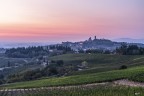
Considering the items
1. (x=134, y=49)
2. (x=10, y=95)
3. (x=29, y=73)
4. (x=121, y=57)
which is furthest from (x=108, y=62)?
(x=10, y=95)

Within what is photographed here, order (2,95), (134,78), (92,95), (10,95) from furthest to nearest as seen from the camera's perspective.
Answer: (134,78), (10,95), (2,95), (92,95)

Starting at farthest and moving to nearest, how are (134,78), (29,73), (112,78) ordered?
(29,73) → (112,78) → (134,78)

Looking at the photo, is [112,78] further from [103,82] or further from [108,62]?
[108,62]

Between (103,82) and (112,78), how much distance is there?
2192mm

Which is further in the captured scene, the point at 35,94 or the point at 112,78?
the point at 112,78

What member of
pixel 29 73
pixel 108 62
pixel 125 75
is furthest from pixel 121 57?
pixel 125 75

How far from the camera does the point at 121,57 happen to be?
115 m

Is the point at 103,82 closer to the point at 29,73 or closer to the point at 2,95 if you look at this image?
the point at 2,95

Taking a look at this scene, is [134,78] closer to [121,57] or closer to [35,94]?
[35,94]

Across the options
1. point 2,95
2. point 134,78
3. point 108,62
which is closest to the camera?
point 2,95

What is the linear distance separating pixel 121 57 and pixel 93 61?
31.8ft

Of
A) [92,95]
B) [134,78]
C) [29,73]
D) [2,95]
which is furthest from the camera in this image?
[29,73]

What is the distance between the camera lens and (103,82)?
145 ft

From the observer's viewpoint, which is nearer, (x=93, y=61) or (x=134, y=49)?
(x=93, y=61)
